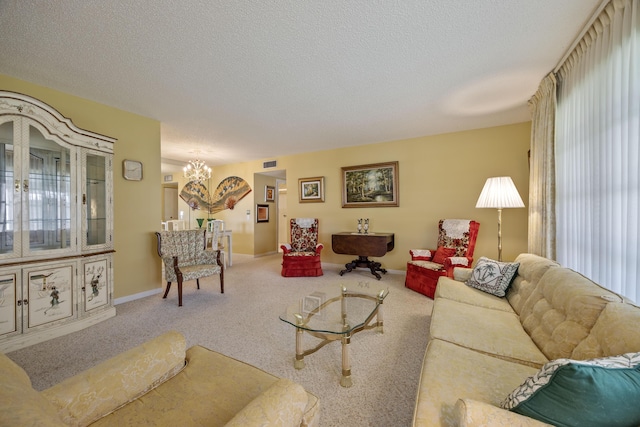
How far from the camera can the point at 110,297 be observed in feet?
8.91

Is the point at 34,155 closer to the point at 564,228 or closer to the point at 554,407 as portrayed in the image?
the point at 554,407

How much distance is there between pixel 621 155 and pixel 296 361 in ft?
8.41

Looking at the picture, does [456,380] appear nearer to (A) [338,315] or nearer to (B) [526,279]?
(A) [338,315]

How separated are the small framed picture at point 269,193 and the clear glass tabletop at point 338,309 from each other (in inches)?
171

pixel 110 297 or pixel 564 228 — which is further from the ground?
pixel 564 228

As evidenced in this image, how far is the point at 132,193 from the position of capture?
329cm

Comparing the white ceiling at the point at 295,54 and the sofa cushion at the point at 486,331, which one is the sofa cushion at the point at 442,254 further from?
the white ceiling at the point at 295,54

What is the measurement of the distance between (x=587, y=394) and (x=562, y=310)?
917 mm

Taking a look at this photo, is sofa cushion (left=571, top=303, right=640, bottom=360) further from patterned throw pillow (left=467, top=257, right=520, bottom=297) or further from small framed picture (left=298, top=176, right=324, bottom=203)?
small framed picture (left=298, top=176, right=324, bottom=203)

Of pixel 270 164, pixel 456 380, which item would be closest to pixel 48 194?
pixel 456 380

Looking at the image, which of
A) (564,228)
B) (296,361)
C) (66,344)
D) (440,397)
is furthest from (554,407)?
(66,344)

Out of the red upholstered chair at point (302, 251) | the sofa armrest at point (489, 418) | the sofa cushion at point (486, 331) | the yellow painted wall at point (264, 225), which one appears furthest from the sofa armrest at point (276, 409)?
the yellow painted wall at point (264, 225)

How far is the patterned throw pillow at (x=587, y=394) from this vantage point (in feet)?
2.16

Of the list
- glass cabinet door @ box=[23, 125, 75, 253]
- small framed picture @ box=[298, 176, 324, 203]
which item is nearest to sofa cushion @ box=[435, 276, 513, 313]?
small framed picture @ box=[298, 176, 324, 203]
